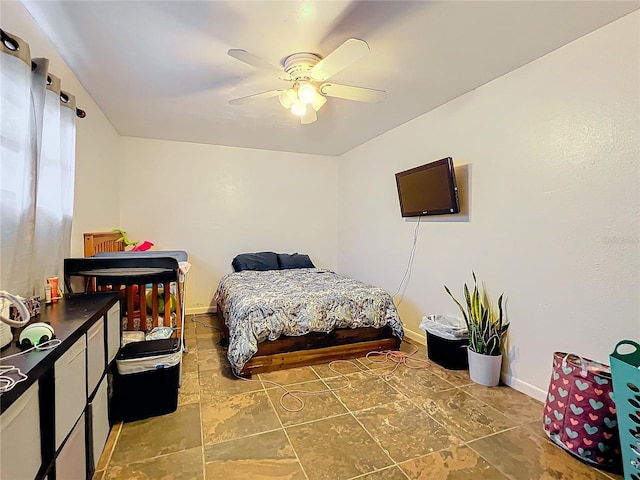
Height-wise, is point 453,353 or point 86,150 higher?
point 86,150

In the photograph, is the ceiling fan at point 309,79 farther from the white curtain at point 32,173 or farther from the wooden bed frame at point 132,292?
the wooden bed frame at point 132,292

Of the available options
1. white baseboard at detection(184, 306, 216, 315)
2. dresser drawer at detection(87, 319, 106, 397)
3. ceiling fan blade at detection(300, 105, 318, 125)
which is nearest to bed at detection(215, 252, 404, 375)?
dresser drawer at detection(87, 319, 106, 397)

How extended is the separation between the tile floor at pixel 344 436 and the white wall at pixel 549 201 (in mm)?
609

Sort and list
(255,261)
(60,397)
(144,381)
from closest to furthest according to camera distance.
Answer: (60,397) → (144,381) → (255,261)

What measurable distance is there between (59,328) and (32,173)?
2.70 ft

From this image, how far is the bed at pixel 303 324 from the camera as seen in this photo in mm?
2686

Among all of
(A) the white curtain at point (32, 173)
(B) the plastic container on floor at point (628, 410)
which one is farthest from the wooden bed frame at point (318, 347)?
(B) the plastic container on floor at point (628, 410)

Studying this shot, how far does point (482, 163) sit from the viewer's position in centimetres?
279

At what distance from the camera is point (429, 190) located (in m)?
3.16

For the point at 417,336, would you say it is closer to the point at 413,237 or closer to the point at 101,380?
the point at 413,237

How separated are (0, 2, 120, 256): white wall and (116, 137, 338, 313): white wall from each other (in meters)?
0.34

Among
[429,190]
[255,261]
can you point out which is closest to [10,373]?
[429,190]

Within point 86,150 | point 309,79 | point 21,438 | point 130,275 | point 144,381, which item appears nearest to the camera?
point 21,438

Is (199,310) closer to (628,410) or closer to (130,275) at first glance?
(130,275)
